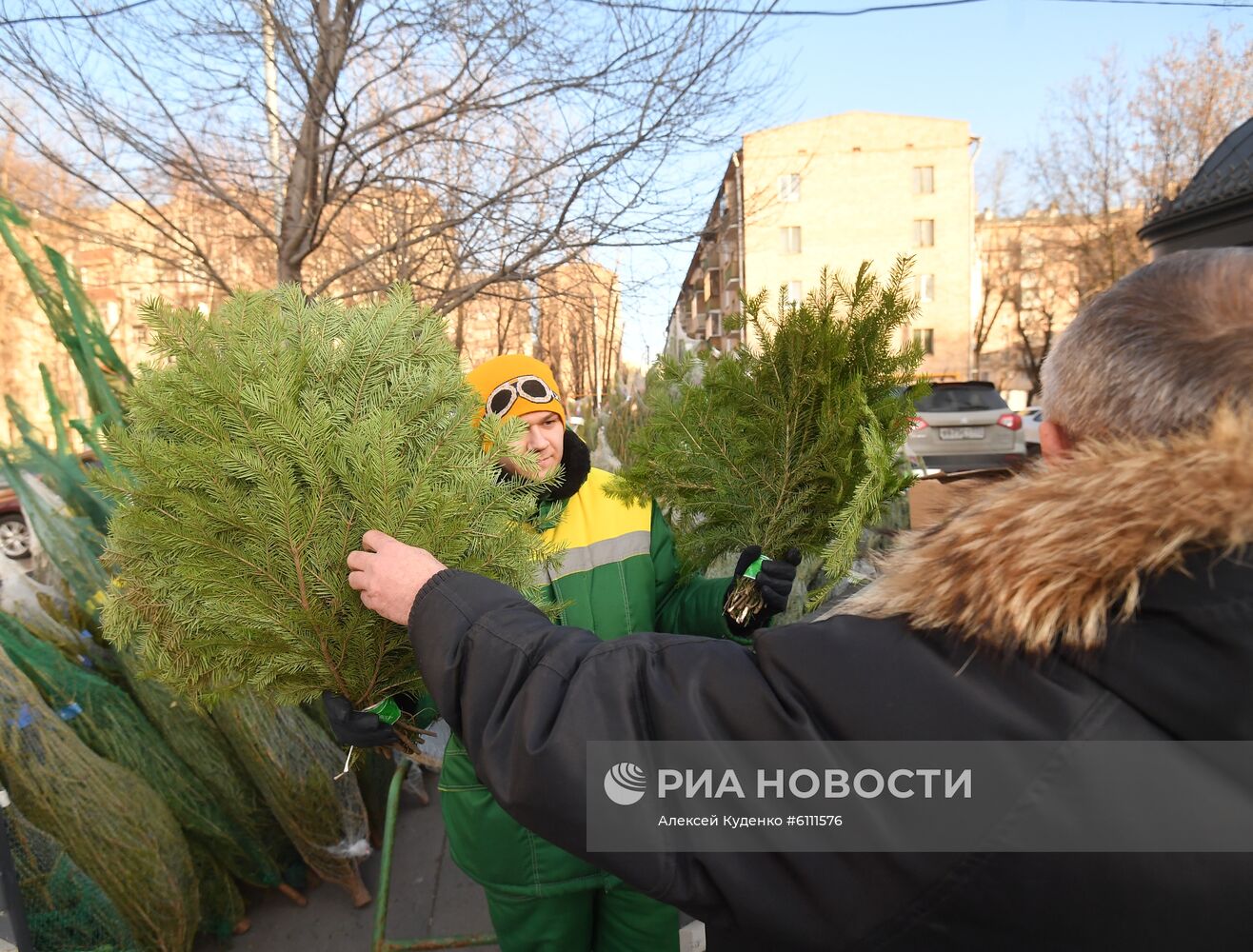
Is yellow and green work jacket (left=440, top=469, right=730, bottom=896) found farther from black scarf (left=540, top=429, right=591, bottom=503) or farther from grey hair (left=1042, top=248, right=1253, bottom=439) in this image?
grey hair (left=1042, top=248, right=1253, bottom=439)

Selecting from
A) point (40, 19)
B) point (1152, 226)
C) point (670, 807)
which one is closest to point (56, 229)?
point (40, 19)

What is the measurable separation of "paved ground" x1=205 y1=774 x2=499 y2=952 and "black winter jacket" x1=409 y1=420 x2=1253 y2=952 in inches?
92.7

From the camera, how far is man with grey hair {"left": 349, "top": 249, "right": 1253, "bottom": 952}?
29.2 inches

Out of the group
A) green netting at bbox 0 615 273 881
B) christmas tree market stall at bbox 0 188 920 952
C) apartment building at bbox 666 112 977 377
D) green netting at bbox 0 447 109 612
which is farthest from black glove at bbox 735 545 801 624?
apartment building at bbox 666 112 977 377

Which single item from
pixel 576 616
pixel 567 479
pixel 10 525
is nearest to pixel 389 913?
Result: pixel 576 616

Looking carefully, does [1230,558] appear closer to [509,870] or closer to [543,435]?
[543,435]

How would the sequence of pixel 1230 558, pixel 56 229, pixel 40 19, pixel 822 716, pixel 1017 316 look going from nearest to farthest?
pixel 1230 558 → pixel 822 716 → pixel 40 19 → pixel 56 229 → pixel 1017 316

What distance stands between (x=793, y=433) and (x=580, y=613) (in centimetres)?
69

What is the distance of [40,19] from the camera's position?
160 inches

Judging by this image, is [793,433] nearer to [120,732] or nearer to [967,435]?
[120,732]

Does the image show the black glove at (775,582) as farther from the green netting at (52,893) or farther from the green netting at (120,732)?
the green netting at (120,732)

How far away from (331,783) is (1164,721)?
2.80m

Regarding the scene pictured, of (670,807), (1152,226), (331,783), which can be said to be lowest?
(331,783)

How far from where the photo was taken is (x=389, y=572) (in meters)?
1.16
